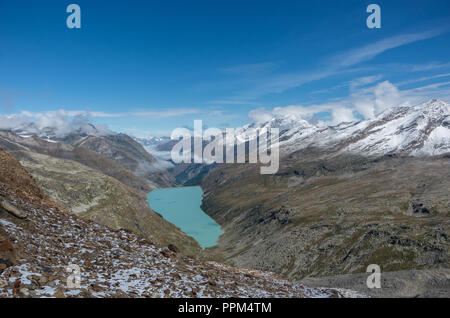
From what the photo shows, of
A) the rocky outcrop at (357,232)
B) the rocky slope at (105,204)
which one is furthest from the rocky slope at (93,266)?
the rocky slope at (105,204)

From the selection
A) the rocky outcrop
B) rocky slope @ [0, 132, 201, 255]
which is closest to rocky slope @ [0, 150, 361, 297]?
the rocky outcrop

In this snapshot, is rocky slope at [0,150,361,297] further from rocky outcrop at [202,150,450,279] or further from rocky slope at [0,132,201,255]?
rocky slope at [0,132,201,255]

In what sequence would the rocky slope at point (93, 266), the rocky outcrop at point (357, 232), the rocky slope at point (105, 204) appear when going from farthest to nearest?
the rocky slope at point (105, 204) < the rocky outcrop at point (357, 232) < the rocky slope at point (93, 266)

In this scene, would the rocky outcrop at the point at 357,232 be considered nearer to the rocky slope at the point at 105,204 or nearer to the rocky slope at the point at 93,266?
the rocky slope at the point at 105,204

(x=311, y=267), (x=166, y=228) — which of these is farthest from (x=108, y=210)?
(x=311, y=267)

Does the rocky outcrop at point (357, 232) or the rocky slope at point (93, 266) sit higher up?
the rocky slope at point (93, 266)

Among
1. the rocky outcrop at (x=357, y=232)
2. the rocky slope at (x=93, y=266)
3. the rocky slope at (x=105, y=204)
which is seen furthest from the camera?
the rocky slope at (x=105, y=204)

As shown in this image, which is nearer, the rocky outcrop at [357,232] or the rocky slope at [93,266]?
the rocky slope at [93,266]
